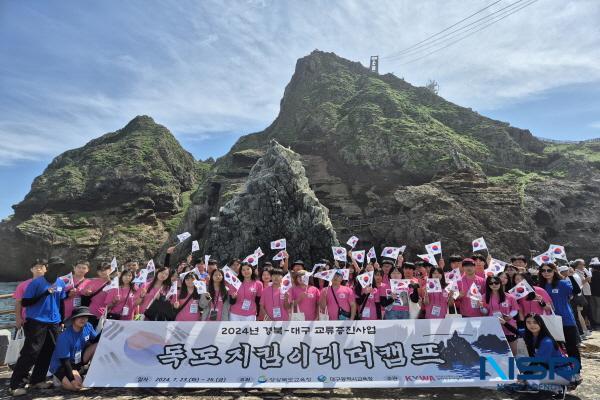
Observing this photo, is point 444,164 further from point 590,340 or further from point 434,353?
point 434,353

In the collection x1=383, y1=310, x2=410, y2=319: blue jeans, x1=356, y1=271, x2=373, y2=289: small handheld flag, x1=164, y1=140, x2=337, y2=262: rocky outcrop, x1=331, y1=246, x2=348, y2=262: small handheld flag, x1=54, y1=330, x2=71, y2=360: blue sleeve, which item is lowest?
x1=54, y1=330, x2=71, y2=360: blue sleeve

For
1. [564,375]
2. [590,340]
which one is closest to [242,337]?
[564,375]

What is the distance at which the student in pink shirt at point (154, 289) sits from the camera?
7545 millimetres

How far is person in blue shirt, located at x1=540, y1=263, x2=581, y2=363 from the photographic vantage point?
6.49 metres

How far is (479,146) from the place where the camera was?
225ft

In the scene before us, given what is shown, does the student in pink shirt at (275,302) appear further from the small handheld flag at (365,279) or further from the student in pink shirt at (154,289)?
the student in pink shirt at (154,289)

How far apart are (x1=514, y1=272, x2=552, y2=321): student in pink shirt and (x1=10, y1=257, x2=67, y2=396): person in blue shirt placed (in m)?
9.02

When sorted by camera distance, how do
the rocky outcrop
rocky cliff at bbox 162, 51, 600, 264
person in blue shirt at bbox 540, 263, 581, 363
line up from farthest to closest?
rocky cliff at bbox 162, 51, 600, 264 < the rocky outcrop < person in blue shirt at bbox 540, 263, 581, 363

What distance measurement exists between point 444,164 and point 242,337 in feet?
186

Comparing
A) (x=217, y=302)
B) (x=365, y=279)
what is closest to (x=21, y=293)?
(x=217, y=302)

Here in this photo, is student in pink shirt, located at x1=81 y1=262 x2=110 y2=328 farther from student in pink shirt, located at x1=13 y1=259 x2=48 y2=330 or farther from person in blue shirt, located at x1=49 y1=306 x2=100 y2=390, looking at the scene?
student in pink shirt, located at x1=13 y1=259 x2=48 y2=330

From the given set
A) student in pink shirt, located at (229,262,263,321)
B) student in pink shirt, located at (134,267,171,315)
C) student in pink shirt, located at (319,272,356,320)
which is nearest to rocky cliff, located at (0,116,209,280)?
student in pink shirt, located at (134,267,171,315)

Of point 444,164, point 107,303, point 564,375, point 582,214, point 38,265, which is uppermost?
point 444,164

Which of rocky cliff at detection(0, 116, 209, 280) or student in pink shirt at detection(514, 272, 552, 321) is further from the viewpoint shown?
rocky cliff at detection(0, 116, 209, 280)
